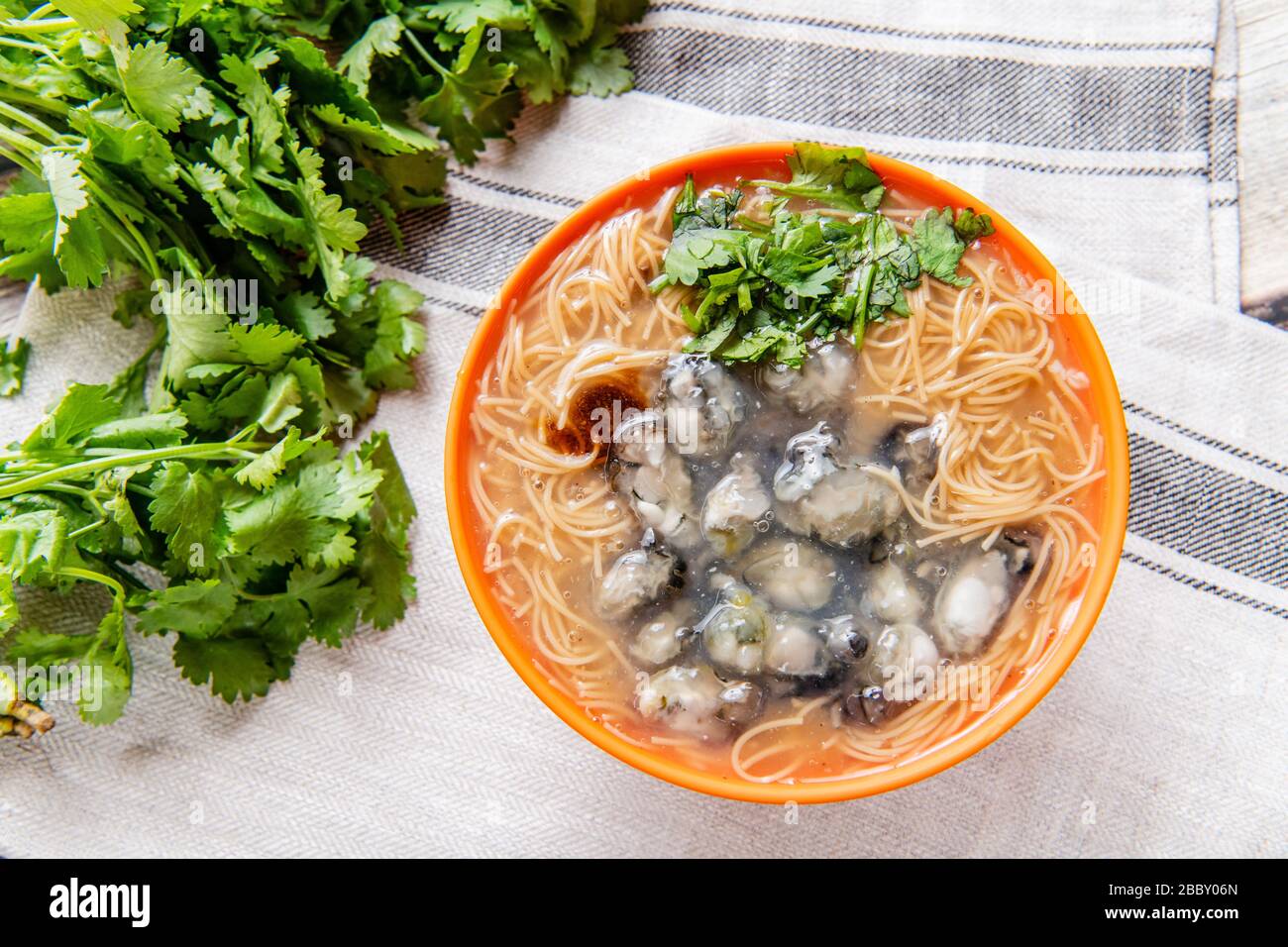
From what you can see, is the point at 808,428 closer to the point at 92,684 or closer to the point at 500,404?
the point at 500,404

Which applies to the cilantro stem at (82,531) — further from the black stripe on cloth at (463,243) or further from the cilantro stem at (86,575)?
the black stripe on cloth at (463,243)

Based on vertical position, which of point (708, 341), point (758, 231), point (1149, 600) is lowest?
point (1149, 600)

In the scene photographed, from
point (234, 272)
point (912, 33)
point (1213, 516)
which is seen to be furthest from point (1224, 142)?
point (234, 272)

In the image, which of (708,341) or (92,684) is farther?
(92,684)

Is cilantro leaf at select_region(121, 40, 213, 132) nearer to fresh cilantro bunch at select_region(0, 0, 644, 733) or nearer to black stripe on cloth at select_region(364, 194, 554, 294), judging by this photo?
fresh cilantro bunch at select_region(0, 0, 644, 733)

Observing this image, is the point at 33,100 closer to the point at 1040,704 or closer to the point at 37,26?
the point at 37,26

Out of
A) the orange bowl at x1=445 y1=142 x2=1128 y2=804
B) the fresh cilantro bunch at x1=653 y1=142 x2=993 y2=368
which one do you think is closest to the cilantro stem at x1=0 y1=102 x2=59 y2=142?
the orange bowl at x1=445 y1=142 x2=1128 y2=804
